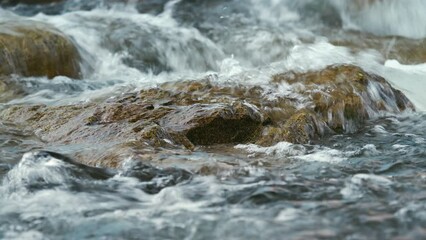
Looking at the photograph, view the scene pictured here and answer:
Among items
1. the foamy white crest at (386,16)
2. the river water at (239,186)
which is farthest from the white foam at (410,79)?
the foamy white crest at (386,16)

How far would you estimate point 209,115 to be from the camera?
5.81 metres

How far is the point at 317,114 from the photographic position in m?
6.76

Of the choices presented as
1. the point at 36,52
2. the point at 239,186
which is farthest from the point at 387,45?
the point at 239,186

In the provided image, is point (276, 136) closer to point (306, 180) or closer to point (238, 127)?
point (238, 127)

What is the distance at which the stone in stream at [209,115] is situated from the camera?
18.1ft

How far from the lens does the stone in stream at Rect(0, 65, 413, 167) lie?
5522mm

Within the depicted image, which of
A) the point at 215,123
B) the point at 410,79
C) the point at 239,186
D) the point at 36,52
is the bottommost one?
the point at 36,52

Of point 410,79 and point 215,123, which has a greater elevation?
point 215,123

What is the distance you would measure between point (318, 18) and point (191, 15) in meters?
2.82

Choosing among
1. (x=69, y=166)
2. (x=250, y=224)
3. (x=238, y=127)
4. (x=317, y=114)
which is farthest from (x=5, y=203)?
(x=317, y=114)

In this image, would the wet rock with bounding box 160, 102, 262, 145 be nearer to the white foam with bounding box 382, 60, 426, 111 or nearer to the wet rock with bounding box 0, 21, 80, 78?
the white foam with bounding box 382, 60, 426, 111

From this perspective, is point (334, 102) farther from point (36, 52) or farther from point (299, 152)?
point (36, 52)

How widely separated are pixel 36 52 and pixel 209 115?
581 cm

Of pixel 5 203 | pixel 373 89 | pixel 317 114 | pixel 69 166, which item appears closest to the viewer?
pixel 5 203
